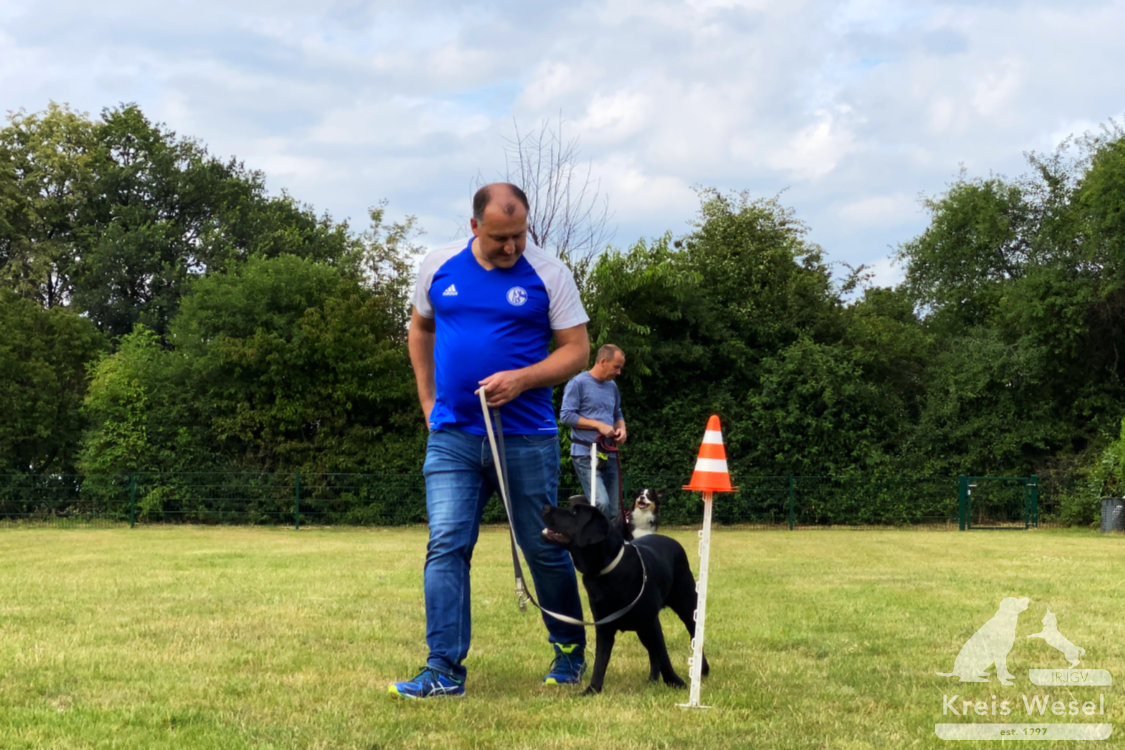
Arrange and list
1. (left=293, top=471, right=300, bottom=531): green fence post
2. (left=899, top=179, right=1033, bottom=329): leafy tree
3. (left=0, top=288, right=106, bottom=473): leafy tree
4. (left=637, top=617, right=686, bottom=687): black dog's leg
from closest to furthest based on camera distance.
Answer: (left=637, top=617, right=686, bottom=687): black dog's leg
(left=293, top=471, right=300, bottom=531): green fence post
(left=0, top=288, right=106, bottom=473): leafy tree
(left=899, top=179, right=1033, bottom=329): leafy tree

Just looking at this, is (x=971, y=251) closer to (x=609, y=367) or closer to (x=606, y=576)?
(x=609, y=367)

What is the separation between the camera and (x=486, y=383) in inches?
157

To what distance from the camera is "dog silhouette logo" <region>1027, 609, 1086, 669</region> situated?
478cm

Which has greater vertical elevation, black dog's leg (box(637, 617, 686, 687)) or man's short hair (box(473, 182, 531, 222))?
man's short hair (box(473, 182, 531, 222))

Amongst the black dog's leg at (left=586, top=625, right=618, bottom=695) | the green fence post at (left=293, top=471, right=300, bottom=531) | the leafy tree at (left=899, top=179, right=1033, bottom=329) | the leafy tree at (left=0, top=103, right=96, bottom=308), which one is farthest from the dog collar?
the leafy tree at (left=0, top=103, right=96, bottom=308)

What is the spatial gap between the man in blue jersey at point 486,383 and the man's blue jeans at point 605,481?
12.0ft

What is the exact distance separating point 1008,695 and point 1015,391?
19747mm

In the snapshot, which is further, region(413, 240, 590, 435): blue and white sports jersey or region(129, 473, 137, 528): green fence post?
region(129, 473, 137, 528): green fence post

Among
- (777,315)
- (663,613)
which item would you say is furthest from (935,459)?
(663,613)

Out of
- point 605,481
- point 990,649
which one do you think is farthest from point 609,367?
point 990,649

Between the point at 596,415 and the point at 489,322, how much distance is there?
3894 mm

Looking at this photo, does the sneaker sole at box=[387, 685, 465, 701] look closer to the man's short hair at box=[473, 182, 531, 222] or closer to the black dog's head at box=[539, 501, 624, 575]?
the black dog's head at box=[539, 501, 624, 575]

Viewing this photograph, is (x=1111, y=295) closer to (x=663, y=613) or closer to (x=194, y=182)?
(x=663, y=613)

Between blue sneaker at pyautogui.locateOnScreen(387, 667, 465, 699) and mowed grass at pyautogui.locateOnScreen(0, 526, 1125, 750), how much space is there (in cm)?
8
